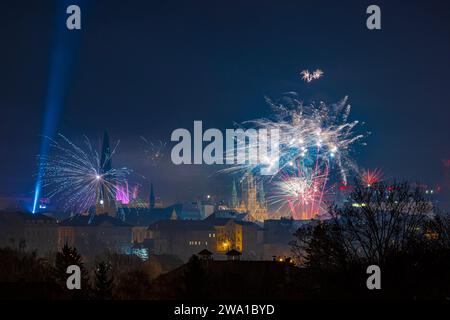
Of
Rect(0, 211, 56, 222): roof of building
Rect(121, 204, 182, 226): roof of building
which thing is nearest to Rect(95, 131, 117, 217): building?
Rect(121, 204, 182, 226): roof of building

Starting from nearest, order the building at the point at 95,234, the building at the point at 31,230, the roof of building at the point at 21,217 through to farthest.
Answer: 1. the building at the point at 31,230
2. the roof of building at the point at 21,217
3. the building at the point at 95,234

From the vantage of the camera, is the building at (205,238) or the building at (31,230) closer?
the building at (31,230)

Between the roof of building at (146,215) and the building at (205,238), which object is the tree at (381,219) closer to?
the building at (205,238)

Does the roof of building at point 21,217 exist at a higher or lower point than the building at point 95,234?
higher

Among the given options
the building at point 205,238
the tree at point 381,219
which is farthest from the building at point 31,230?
the tree at point 381,219

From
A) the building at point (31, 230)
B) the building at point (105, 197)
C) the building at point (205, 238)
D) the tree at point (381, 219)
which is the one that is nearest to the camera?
the tree at point (381, 219)

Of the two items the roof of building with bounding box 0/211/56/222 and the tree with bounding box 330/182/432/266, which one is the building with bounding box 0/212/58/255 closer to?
the roof of building with bounding box 0/211/56/222
